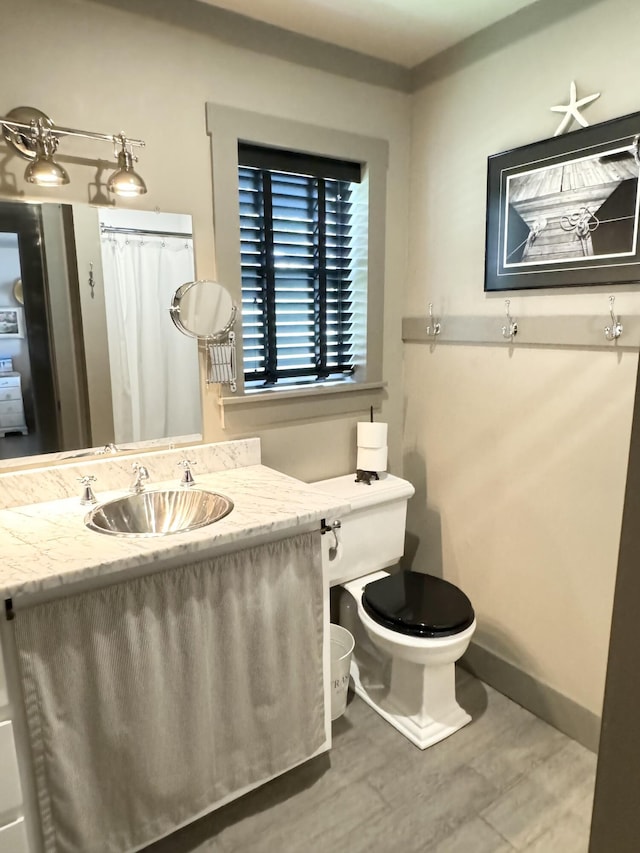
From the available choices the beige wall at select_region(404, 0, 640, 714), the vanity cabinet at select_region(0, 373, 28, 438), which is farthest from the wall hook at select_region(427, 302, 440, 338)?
the vanity cabinet at select_region(0, 373, 28, 438)

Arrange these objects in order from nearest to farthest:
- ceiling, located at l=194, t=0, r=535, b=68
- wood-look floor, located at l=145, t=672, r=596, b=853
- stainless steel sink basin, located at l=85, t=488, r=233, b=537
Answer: wood-look floor, located at l=145, t=672, r=596, b=853 → stainless steel sink basin, located at l=85, t=488, r=233, b=537 → ceiling, located at l=194, t=0, r=535, b=68

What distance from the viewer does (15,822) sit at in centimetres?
120

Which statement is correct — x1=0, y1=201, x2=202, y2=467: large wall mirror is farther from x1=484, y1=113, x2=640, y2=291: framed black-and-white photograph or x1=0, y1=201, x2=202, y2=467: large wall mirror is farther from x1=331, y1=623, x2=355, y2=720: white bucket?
x1=484, y1=113, x2=640, y2=291: framed black-and-white photograph

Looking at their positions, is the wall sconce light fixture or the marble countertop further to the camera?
the wall sconce light fixture

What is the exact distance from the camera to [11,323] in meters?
1.50

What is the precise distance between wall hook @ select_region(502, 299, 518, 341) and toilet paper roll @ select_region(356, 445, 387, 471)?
617 mm

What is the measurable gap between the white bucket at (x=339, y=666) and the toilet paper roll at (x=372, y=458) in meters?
0.61

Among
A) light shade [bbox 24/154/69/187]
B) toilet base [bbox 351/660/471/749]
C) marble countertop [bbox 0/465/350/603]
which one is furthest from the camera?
toilet base [bbox 351/660/471/749]

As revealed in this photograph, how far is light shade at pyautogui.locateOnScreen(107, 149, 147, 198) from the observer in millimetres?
1517

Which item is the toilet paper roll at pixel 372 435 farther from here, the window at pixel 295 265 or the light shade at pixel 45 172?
the light shade at pixel 45 172

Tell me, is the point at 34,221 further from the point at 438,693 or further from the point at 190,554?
the point at 438,693

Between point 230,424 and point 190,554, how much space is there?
2.20 ft

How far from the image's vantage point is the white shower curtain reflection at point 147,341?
1678mm

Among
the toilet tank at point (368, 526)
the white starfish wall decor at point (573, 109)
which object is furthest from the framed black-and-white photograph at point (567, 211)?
the toilet tank at point (368, 526)
